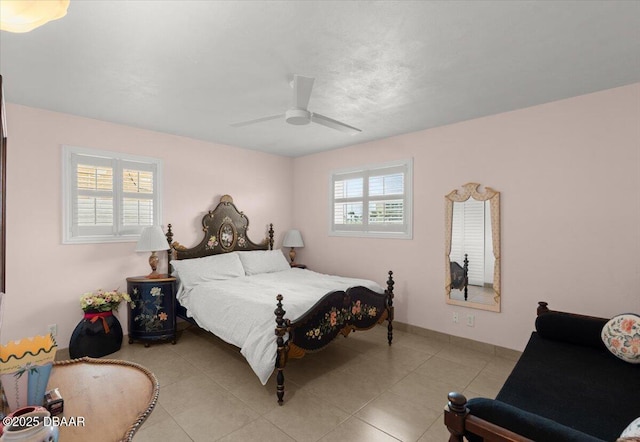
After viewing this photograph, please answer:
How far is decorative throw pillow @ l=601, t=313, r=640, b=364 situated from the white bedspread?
2028 millimetres

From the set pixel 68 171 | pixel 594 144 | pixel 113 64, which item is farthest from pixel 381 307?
pixel 68 171

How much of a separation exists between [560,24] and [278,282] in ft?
11.3

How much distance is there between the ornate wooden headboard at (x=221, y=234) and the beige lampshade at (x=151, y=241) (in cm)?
38

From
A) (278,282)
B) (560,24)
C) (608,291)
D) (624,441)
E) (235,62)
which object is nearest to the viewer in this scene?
(624,441)

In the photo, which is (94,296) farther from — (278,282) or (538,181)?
(538,181)

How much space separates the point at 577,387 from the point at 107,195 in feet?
14.9

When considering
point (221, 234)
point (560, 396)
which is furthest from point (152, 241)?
point (560, 396)

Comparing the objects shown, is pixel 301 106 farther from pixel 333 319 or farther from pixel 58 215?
pixel 58 215

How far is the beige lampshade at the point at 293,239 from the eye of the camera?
5.24 metres

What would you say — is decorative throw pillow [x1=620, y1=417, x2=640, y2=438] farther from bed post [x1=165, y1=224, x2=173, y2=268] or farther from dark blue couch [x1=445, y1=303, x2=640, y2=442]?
bed post [x1=165, y1=224, x2=173, y2=268]

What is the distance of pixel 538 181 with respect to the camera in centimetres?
318

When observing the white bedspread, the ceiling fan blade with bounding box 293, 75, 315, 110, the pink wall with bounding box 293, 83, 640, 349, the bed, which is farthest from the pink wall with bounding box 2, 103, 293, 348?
the pink wall with bounding box 293, 83, 640, 349

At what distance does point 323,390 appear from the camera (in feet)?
8.96

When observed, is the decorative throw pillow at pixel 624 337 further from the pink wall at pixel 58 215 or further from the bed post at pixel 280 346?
the pink wall at pixel 58 215
